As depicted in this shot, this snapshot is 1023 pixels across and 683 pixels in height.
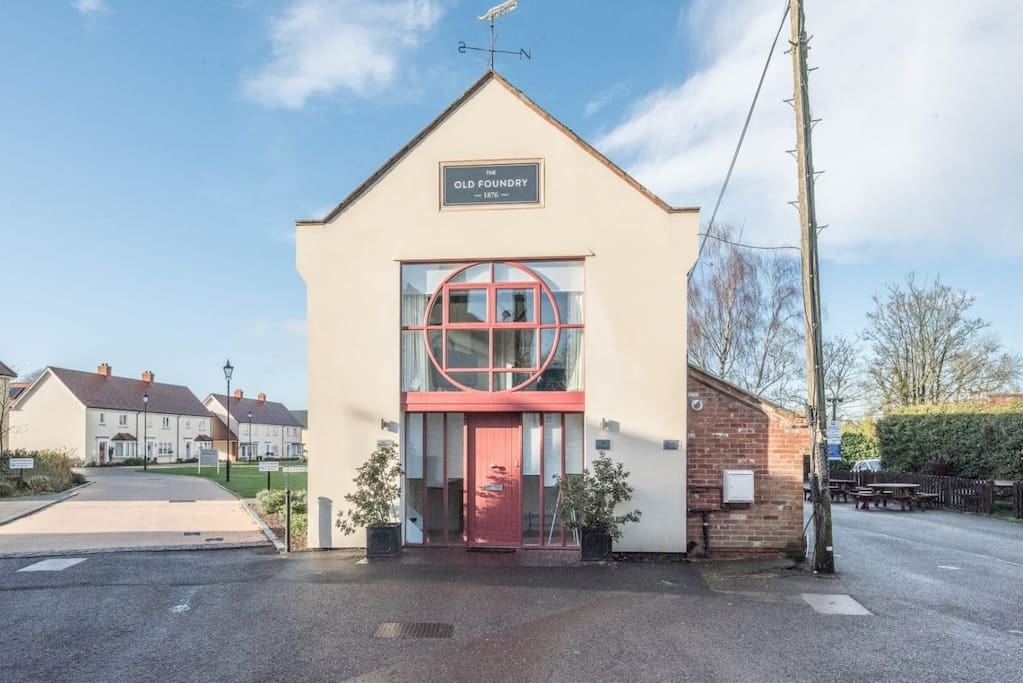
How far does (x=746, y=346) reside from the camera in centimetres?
2841

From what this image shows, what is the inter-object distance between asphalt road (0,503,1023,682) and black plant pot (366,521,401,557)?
1.42 ft

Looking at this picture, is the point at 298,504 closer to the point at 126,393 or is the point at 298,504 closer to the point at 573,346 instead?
the point at 573,346

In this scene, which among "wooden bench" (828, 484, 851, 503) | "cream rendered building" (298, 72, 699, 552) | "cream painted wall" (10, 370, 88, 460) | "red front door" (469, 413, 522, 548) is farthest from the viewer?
Result: "cream painted wall" (10, 370, 88, 460)

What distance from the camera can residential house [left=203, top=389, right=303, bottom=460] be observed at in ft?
248

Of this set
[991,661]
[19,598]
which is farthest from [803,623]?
[19,598]

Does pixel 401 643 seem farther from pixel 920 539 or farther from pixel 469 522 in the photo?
pixel 920 539

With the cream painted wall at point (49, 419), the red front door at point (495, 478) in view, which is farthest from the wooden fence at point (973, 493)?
the cream painted wall at point (49, 419)

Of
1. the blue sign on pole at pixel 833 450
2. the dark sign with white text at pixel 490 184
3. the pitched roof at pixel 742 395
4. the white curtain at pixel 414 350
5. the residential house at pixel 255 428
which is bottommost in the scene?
the residential house at pixel 255 428

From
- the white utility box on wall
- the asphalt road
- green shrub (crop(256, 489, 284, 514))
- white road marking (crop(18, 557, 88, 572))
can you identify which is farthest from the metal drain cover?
green shrub (crop(256, 489, 284, 514))

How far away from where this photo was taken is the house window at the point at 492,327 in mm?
11391

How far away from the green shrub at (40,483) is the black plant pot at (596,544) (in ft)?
69.7

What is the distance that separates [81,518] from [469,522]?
1080cm

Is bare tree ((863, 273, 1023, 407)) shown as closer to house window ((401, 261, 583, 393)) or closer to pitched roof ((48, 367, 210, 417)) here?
house window ((401, 261, 583, 393))

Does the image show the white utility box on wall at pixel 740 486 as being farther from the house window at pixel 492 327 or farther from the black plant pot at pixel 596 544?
the house window at pixel 492 327
